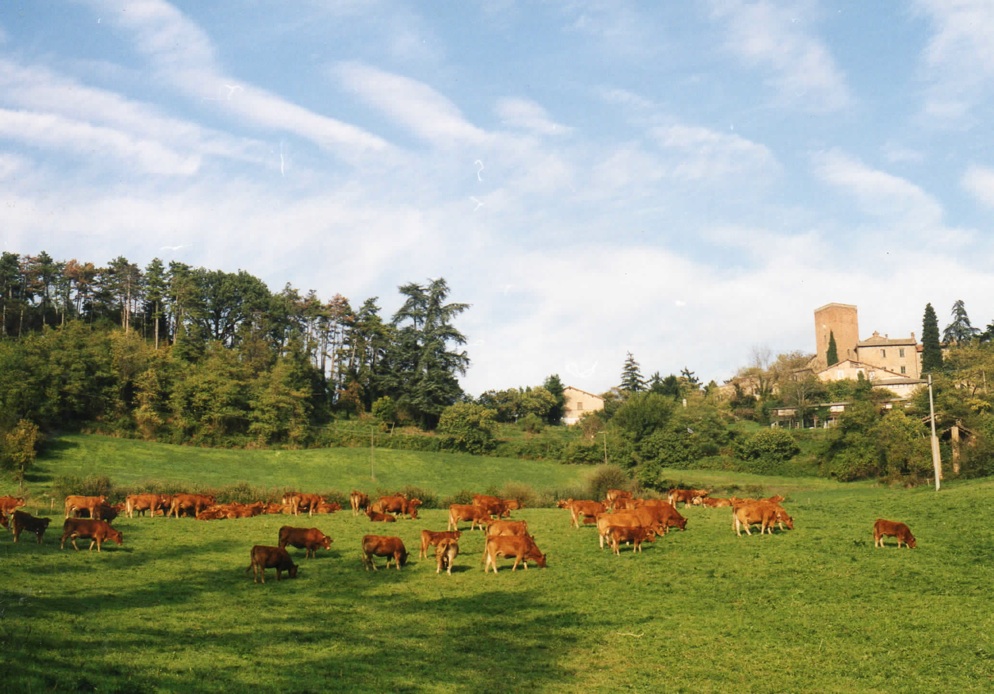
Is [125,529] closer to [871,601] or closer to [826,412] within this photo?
[871,601]

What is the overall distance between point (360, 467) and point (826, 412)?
7156cm

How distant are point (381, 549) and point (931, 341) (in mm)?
115800

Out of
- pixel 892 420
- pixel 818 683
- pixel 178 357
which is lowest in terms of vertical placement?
pixel 818 683

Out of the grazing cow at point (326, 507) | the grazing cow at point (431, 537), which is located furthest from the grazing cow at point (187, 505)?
the grazing cow at point (431, 537)

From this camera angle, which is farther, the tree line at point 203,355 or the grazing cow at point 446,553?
the tree line at point 203,355

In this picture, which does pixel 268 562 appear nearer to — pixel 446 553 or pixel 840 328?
pixel 446 553

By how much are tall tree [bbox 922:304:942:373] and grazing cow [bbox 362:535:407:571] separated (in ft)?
370

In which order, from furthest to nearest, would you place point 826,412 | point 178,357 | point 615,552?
1. point 826,412
2. point 178,357
3. point 615,552

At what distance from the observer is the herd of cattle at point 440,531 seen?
2297cm

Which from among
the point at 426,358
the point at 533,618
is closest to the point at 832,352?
the point at 426,358

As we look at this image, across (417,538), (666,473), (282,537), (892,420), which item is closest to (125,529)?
(282,537)

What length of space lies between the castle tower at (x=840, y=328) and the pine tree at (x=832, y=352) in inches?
17.4

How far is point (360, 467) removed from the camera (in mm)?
76250

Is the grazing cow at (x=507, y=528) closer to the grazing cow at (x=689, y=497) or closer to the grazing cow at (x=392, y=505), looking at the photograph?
the grazing cow at (x=392, y=505)
